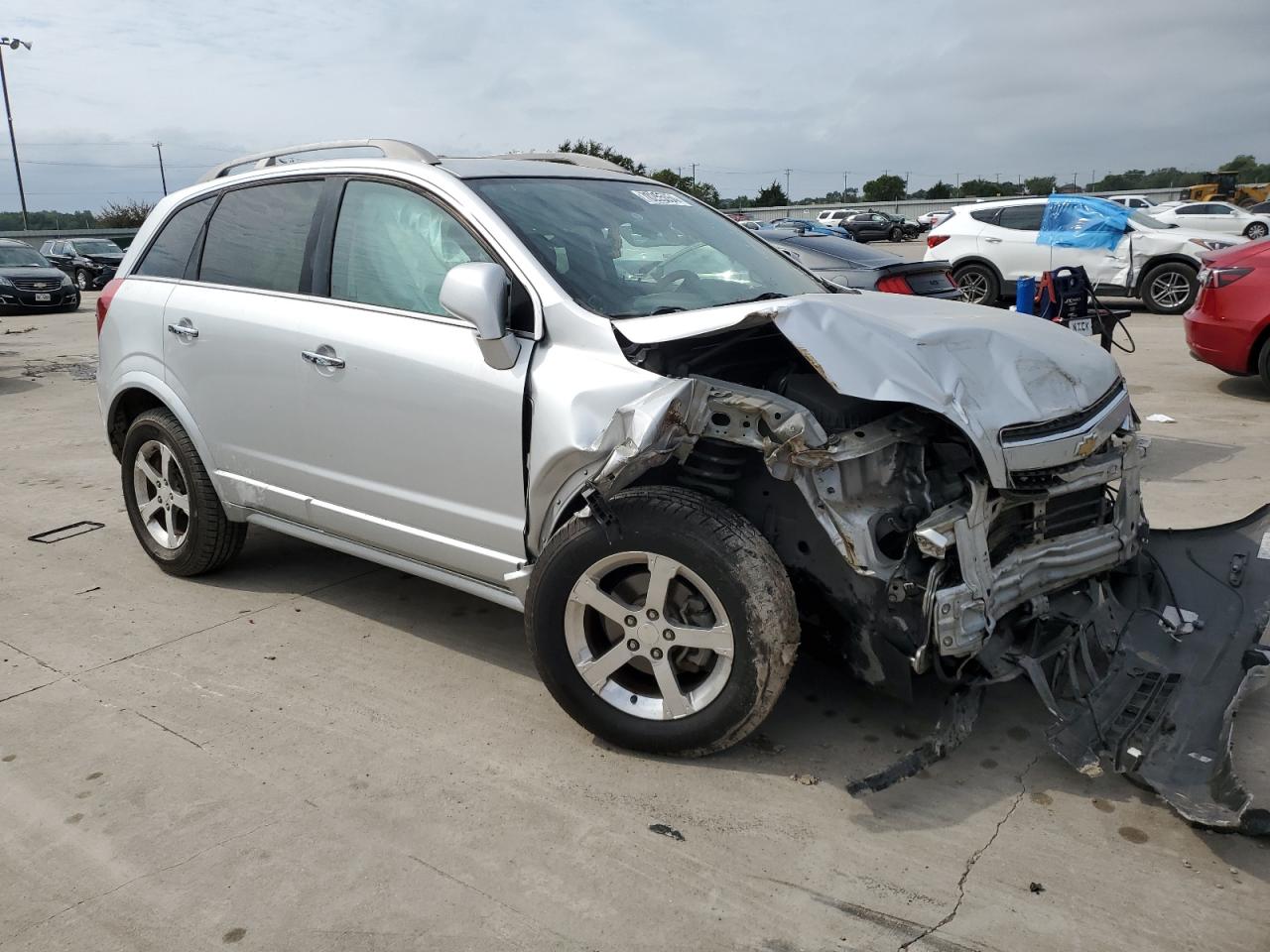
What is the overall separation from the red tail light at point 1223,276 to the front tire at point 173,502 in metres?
7.62

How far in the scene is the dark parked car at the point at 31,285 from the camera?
19641 millimetres

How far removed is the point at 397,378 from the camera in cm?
365

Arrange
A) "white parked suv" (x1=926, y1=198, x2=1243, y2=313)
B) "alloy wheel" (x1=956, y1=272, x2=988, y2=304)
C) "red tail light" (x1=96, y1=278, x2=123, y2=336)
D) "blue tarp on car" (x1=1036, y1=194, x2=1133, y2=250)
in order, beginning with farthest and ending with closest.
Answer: "alloy wheel" (x1=956, y1=272, x2=988, y2=304) < "blue tarp on car" (x1=1036, y1=194, x2=1133, y2=250) < "white parked suv" (x1=926, y1=198, x2=1243, y2=313) < "red tail light" (x1=96, y1=278, x2=123, y2=336)

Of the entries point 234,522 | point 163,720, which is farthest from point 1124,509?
point 234,522

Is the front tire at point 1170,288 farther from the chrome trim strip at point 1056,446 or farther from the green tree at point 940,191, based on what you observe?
the green tree at point 940,191

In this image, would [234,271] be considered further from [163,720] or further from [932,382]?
[932,382]

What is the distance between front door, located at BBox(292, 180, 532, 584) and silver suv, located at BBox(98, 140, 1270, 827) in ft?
0.04

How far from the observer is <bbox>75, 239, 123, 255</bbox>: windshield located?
27.8 meters

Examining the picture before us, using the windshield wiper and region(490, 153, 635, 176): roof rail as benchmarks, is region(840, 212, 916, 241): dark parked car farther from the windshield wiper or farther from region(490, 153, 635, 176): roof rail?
the windshield wiper

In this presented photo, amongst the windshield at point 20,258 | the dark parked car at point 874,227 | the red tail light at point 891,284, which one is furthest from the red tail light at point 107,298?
the dark parked car at point 874,227

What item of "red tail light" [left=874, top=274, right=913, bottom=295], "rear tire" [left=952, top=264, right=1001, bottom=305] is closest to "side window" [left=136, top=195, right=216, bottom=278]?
Result: "red tail light" [left=874, top=274, right=913, bottom=295]

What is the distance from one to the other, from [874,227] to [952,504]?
4695cm

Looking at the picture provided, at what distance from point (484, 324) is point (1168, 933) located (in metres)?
2.47

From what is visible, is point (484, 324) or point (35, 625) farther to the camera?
point (35, 625)
